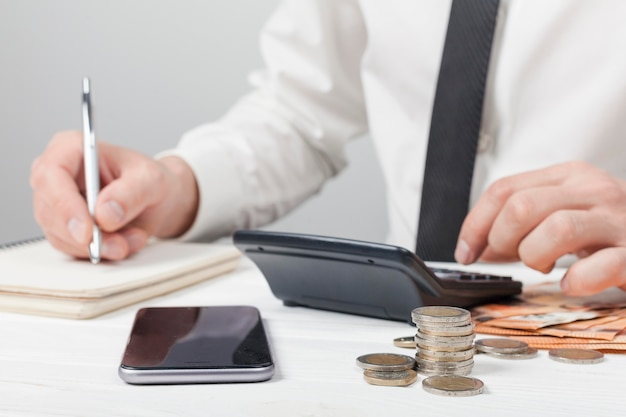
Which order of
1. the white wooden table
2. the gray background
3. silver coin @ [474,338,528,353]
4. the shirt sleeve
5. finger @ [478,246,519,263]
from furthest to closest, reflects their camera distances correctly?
the gray background
the shirt sleeve
finger @ [478,246,519,263]
silver coin @ [474,338,528,353]
the white wooden table

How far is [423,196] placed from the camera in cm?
104

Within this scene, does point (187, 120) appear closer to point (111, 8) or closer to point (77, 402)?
point (111, 8)

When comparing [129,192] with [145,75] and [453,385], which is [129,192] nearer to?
[453,385]

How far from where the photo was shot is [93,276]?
73cm

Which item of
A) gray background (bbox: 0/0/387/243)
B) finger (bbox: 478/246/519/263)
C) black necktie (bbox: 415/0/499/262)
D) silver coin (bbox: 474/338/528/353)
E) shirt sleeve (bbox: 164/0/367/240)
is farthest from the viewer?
gray background (bbox: 0/0/387/243)

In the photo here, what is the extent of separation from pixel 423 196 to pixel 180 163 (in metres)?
0.33

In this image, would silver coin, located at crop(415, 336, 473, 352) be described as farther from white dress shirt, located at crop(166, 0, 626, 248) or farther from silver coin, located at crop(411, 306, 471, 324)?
white dress shirt, located at crop(166, 0, 626, 248)

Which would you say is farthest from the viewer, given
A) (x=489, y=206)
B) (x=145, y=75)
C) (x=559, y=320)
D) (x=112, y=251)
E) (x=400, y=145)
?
(x=145, y=75)

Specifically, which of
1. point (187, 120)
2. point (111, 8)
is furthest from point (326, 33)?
point (111, 8)

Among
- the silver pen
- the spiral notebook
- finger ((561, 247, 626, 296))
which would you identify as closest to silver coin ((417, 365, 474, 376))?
finger ((561, 247, 626, 296))

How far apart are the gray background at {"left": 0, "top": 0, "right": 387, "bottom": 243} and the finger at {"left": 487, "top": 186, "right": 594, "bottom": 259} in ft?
3.80

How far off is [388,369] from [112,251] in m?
0.43

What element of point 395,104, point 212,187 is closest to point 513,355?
point 212,187

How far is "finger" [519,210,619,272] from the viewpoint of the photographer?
65 cm
